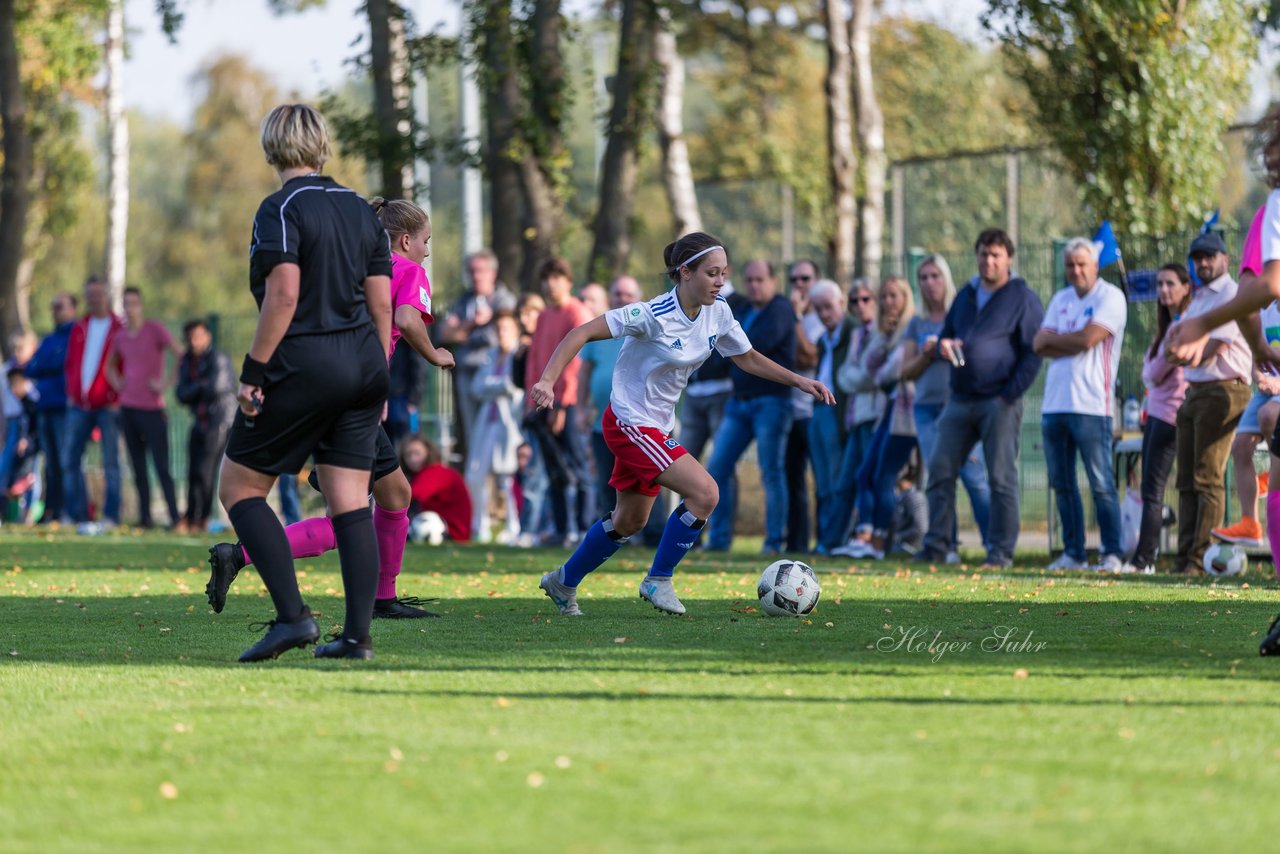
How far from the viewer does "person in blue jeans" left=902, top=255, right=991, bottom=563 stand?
13930 mm

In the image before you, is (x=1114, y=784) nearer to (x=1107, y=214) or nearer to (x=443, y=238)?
(x=1107, y=214)

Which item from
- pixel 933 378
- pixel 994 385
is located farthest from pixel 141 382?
pixel 994 385

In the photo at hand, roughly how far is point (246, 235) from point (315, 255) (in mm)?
60548

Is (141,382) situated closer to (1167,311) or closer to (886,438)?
(886,438)

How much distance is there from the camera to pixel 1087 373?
41.1 ft

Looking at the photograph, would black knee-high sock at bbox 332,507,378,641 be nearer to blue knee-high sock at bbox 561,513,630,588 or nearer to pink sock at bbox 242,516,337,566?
pink sock at bbox 242,516,337,566

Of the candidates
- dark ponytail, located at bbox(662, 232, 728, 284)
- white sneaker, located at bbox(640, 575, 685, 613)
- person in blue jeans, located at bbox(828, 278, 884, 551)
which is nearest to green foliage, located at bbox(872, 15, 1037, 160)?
person in blue jeans, located at bbox(828, 278, 884, 551)

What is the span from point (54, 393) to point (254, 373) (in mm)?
14361

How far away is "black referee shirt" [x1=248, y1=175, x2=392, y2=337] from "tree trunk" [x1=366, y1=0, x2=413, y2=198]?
13962 millimetres

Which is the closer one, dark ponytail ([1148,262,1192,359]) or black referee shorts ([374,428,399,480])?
black referee shorts ([374,428,399,480])

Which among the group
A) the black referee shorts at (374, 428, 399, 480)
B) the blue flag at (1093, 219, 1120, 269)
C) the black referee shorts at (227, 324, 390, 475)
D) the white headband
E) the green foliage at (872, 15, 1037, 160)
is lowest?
the black referee shorts at (374, 428, 399, 480)

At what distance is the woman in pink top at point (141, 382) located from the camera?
19.4 m

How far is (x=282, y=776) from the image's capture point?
4949 mm

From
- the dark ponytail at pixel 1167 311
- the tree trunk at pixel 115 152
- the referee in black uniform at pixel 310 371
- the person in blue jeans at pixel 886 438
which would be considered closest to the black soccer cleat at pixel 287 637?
the referee in black uniform at pixel 310 371
